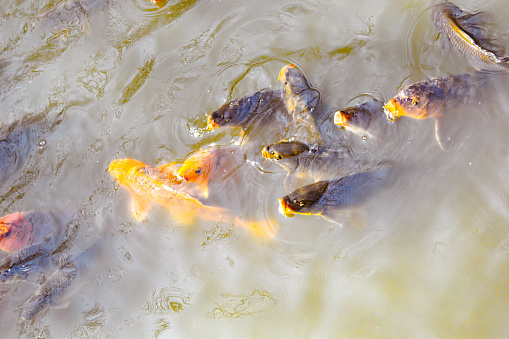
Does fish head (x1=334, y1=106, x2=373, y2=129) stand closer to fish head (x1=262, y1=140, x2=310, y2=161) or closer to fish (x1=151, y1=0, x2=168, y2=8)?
fish head (x1=262, y1=140, x2=310, y2=161)

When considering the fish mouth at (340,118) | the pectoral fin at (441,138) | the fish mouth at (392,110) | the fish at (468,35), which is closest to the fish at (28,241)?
the fish mouth at (340,118)

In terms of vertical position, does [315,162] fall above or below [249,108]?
below

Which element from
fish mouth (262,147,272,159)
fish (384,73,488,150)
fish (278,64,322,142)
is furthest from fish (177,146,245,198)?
fish (384,73,488,150)

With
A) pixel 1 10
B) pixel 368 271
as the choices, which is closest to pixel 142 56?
pixel 1 10

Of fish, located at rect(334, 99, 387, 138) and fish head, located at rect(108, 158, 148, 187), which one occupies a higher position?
fish head, located at rect(108, 158, 148, 187)

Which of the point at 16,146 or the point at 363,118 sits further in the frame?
the point at 16,146

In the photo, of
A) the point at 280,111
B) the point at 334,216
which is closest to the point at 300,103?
the point at 280,111

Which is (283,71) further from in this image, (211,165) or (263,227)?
(263,227)
